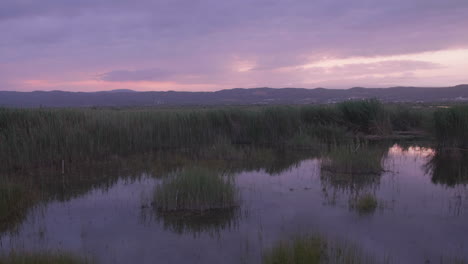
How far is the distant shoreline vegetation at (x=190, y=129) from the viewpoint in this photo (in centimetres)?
941

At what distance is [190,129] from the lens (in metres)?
13.0

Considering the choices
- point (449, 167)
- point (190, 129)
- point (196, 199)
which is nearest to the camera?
point (196, 199)

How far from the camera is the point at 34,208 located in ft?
20.7

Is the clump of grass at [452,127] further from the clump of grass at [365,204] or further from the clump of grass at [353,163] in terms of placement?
the clump of grass at [365,204]

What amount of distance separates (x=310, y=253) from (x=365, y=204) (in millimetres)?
2507

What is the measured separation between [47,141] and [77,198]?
311 centimetres

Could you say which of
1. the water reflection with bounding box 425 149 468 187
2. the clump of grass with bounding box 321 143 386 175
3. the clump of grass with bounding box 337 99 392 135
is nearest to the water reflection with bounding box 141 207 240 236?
the clump of grass with bounding box 321 143 386 175

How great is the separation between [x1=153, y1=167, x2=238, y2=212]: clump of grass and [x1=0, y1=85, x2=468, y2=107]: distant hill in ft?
211

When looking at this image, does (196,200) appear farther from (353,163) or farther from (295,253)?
(353,163)

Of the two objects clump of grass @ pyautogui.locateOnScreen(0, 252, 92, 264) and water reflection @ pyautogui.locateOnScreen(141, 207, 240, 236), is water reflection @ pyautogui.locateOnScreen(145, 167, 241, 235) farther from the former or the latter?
clump of grass @ pyautogui.locateOnScreen(0, 252, 92, 264)

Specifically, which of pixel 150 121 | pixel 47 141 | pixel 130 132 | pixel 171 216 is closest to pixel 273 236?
pixel 171 216

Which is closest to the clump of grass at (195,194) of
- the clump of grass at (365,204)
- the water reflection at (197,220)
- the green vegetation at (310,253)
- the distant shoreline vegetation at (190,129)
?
the water reflection at (197,220)

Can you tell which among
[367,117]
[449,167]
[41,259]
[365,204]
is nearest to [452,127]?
[449,167]

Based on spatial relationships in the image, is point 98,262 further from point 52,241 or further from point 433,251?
point 433,251
